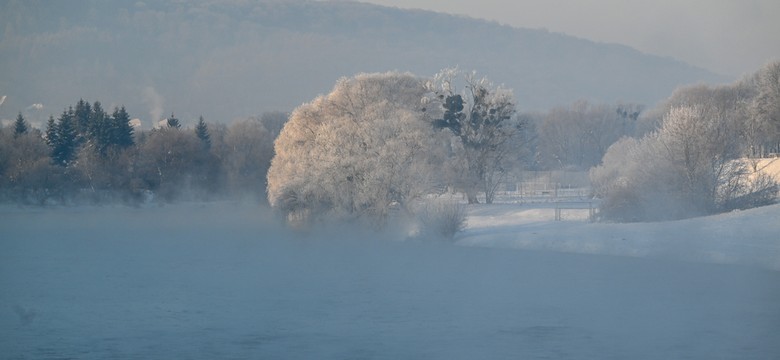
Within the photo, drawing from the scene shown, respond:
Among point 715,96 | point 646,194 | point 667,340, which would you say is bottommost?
point 667,340

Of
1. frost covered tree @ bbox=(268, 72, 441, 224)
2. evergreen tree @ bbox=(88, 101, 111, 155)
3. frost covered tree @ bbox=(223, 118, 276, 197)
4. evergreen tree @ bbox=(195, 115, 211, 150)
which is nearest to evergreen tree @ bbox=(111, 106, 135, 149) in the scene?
evergreen tree @ bbox=(88, 101, 111, 155)

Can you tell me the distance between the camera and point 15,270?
37.5 meters

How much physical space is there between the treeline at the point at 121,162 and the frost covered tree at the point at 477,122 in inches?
834

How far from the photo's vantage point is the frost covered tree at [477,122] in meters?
62.7

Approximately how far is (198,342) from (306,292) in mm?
8857

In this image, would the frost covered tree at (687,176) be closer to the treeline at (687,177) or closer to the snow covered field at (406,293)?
the treeline at (687,177)

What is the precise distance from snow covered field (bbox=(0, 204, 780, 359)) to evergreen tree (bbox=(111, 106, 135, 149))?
25406 millimetres

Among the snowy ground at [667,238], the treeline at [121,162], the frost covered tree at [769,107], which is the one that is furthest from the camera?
the treeline at [121,162]

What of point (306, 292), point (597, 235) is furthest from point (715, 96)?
point (306, 292)

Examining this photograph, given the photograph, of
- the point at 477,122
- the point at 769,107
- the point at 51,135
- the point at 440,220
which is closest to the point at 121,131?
the point at 51,135

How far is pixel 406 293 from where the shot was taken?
102 feet

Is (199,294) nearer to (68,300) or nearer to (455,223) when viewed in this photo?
(68,300)

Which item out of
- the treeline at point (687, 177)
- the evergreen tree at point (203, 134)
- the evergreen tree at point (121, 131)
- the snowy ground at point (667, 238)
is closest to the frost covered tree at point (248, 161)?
the evergreen tree at point (203, 134)

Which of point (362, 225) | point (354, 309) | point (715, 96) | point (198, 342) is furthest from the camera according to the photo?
point (715, 96)
